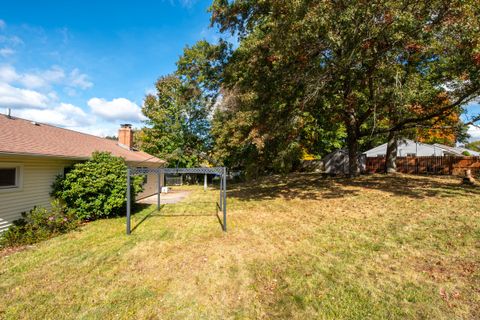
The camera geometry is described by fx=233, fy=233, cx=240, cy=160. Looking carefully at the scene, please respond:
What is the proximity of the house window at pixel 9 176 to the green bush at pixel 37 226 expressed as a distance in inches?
38.5

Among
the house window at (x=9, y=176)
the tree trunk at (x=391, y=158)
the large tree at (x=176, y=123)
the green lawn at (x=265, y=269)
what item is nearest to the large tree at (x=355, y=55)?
the green lawn at (x=265, y=269)

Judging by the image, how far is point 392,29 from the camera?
865 centimetres

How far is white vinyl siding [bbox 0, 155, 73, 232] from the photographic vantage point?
22.7 ft

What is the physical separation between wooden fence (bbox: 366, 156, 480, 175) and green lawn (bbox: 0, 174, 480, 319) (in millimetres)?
11882

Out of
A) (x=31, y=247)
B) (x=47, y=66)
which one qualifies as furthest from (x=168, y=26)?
(x=31, y=247)

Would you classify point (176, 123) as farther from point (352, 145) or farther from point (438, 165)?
point (438, 165)

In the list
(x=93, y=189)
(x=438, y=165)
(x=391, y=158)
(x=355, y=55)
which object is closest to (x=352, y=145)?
(x=391, y=158)

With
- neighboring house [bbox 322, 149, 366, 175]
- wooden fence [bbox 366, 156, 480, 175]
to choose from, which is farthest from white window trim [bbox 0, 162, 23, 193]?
wooden fence [bbox 366, 156, 480, 175]

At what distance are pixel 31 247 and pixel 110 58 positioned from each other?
39.8 ft

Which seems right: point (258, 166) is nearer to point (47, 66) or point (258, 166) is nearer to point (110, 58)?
point (110, 58)

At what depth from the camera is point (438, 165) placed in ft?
60.7

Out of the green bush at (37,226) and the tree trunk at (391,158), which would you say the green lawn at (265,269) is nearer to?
the green bush at (37,226)

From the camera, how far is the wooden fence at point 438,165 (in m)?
17.0

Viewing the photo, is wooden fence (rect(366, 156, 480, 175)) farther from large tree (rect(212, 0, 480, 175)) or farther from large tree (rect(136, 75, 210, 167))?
large tree (rect(136, 75, 210, 167))
